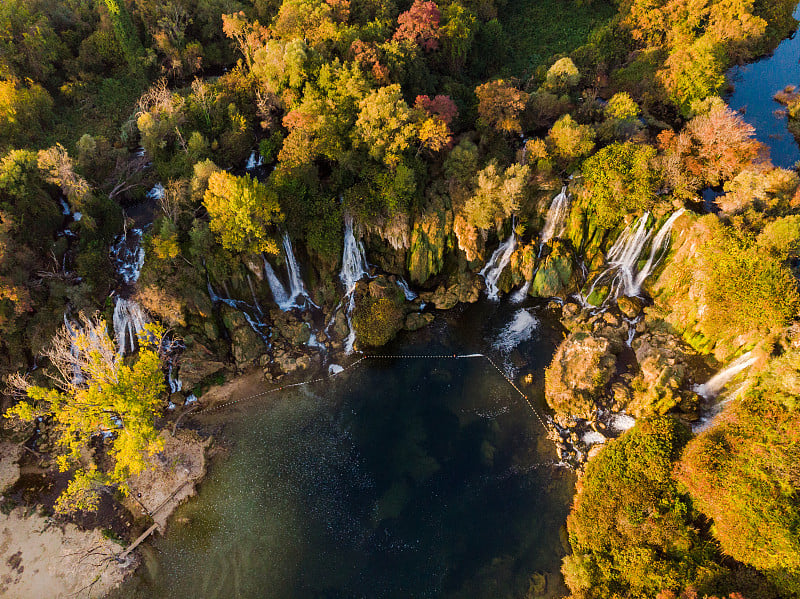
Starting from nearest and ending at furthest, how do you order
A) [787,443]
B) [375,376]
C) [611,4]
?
[787,443], [375,376], [611,4]

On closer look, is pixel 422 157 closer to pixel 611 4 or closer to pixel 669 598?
pixel 669 598

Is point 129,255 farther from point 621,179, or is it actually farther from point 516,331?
point 621,179

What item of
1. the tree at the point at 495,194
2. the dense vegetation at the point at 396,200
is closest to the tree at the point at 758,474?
the dense vegetation at the point at 396,200

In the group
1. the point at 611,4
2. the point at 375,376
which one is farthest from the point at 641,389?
the point at 611,4

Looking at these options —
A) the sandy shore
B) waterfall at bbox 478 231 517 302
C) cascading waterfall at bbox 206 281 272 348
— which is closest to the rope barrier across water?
cascading waterfall at bbox 206 281 272 348

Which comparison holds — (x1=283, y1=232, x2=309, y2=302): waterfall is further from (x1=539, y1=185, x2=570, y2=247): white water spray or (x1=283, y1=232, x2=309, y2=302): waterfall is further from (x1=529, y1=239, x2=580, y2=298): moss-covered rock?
(x1=539, y1=185, x2=570, y2=247): white water spray

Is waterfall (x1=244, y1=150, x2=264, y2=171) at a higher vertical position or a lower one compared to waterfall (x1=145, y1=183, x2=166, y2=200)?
higher
